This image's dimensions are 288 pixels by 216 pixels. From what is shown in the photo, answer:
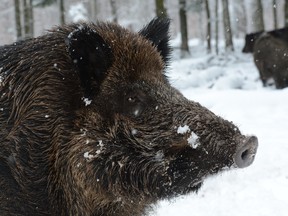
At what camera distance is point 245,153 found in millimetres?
2979

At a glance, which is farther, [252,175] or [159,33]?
[252,175]

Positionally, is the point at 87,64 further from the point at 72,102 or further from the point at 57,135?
the point at 57,135

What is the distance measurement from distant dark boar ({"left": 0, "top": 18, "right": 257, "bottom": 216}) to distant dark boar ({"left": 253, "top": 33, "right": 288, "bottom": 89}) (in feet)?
46.2

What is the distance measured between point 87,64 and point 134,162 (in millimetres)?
709

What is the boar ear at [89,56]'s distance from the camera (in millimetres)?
3283

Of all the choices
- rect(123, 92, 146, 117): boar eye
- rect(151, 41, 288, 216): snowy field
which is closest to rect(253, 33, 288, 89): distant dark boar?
rect(151, 41, 288, 216): snowy field

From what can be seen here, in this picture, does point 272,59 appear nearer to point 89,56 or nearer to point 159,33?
point 159,33

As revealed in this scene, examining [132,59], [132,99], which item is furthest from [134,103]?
[132,59]

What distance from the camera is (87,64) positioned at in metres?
3.35

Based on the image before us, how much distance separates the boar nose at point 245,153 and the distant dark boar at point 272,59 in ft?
46.9

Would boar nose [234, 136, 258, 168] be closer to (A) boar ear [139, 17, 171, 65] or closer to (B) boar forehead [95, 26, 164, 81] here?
(B) boar forehead [95, 26, 164, 81]

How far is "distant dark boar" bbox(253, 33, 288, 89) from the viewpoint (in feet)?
55.1

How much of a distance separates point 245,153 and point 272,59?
14941 millimetres

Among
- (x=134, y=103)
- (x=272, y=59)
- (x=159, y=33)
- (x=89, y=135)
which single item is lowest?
(x=89, y=135)
